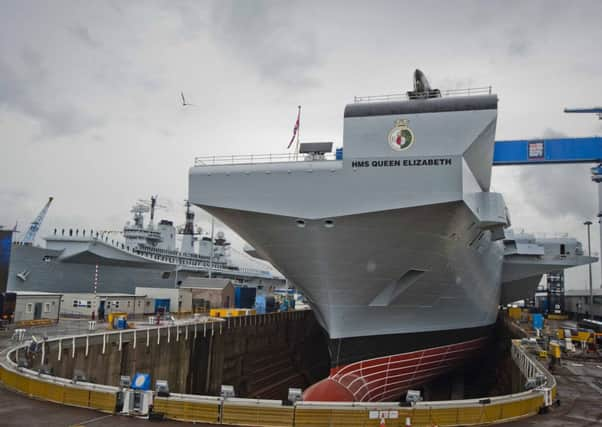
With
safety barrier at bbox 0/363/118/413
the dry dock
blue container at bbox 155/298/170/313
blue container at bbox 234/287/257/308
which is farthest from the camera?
blue container at bbox 234/287/257/308

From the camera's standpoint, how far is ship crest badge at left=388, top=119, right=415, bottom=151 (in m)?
10.5

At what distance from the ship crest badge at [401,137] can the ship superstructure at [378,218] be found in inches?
0.9

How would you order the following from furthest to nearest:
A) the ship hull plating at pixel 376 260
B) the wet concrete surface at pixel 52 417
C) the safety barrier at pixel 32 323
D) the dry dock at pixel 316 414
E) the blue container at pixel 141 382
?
1. the safety barrier at pixel 32 323
2. the ship hull plating at pixel 376 260
3. the blue container at pixel 141 382
4. the dry dock at pixel 316 414
5. the wet concrete surface at pixel 52 417

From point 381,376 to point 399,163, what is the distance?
606 centimetres

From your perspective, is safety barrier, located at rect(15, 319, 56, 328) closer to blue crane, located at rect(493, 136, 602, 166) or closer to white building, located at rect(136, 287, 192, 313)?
white building, located at rect(136, 287, 192, 313)

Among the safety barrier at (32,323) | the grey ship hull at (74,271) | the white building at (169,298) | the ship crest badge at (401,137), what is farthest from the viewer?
the grey ship hull at (74,271)

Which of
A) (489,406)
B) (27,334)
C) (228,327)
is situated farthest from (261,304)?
(489,406)

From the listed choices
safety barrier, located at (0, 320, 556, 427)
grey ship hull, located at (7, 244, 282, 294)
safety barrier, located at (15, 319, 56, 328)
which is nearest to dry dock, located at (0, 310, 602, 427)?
safety barrier, located at (0, 320, 556, 427)

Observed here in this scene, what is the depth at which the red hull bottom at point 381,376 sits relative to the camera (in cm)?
1202

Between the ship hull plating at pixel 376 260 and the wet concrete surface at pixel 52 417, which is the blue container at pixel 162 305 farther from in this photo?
the wet concrete surface at pixel 52 417

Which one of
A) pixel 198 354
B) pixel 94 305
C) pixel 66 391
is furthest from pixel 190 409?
pixel 94 305

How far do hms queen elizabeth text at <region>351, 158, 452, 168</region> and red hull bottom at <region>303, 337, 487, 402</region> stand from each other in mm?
5324

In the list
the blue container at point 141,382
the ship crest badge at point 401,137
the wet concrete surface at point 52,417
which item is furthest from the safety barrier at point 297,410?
the ship crest badge at point 401,137

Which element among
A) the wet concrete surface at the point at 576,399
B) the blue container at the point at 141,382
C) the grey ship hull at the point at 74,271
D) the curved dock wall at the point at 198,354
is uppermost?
the grey ship hull at the point at 74,271
